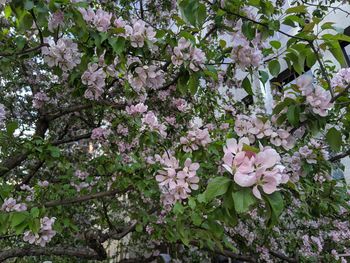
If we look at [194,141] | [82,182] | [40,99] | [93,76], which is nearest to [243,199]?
[194,141]

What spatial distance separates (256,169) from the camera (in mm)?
1270

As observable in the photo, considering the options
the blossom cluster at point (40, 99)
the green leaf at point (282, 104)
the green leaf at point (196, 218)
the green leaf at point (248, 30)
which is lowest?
the green leaf at point (196, 218)

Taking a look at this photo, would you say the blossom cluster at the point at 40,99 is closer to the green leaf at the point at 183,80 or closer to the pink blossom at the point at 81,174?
the pink blossom at the point at 81,174

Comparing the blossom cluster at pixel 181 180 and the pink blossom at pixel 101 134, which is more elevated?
the pink blossom at pixel 101 134

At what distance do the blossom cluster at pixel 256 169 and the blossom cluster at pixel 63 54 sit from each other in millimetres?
1445

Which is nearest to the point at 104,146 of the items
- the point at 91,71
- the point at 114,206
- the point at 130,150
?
the point at 130,150

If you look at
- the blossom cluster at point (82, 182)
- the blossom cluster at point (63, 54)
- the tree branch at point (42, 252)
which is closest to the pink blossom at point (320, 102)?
the blossom cluster at point (63, 54)

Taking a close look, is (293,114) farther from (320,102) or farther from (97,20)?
(97,20)

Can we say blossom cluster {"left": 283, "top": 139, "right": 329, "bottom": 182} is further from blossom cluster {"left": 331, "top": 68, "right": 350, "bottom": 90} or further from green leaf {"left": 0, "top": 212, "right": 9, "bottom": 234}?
green leaf {"left": 0, "top": 212, "right": 9, "bottom": 234}

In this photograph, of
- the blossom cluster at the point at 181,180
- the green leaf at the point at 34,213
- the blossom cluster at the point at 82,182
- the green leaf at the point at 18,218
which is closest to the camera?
the blossom cluster at the point at 181,180

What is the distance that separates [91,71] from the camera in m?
2.52

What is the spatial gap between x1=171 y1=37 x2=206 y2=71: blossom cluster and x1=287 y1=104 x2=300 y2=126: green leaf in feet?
2.13

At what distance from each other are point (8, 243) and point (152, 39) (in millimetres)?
4254

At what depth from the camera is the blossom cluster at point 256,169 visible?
1.24 metres
